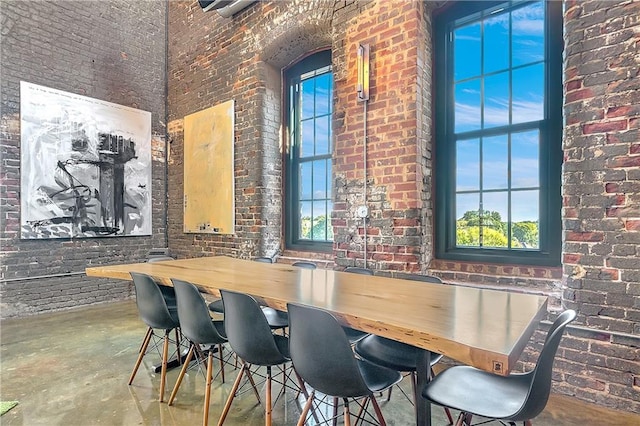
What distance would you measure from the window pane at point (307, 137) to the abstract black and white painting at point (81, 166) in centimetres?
278

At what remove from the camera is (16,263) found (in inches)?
185

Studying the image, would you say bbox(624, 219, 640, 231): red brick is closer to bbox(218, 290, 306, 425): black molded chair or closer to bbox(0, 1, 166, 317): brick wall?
bbox(218, 290, 306, 425): black molded chair

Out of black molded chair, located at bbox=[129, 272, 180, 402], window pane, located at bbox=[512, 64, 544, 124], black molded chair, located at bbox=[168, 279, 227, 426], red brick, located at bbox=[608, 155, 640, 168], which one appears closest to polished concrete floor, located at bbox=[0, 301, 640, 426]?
black molded chair, located at bbox=[129, 272, 180, 402]

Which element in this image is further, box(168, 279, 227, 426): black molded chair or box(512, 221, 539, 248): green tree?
box(512, 221, 539, 248): green tree

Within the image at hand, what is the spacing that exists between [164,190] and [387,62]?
4390mm

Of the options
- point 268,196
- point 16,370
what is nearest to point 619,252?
point 268,196

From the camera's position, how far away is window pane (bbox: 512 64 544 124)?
2.96 m

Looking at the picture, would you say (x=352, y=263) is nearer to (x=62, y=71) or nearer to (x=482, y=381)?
(x=482, y=381)

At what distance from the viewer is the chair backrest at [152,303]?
8.51 ft

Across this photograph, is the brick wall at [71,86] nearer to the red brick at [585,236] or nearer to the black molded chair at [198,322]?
the black molded chair at [198,322]

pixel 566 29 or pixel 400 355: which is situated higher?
pixel 566 29

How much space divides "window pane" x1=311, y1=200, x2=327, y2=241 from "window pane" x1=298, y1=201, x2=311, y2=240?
91 millimetres

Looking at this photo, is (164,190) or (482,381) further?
(164,190)

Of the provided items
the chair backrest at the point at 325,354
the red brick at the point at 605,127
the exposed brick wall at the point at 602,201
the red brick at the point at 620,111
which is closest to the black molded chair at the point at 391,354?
the chair backrest at the point at 325,354
